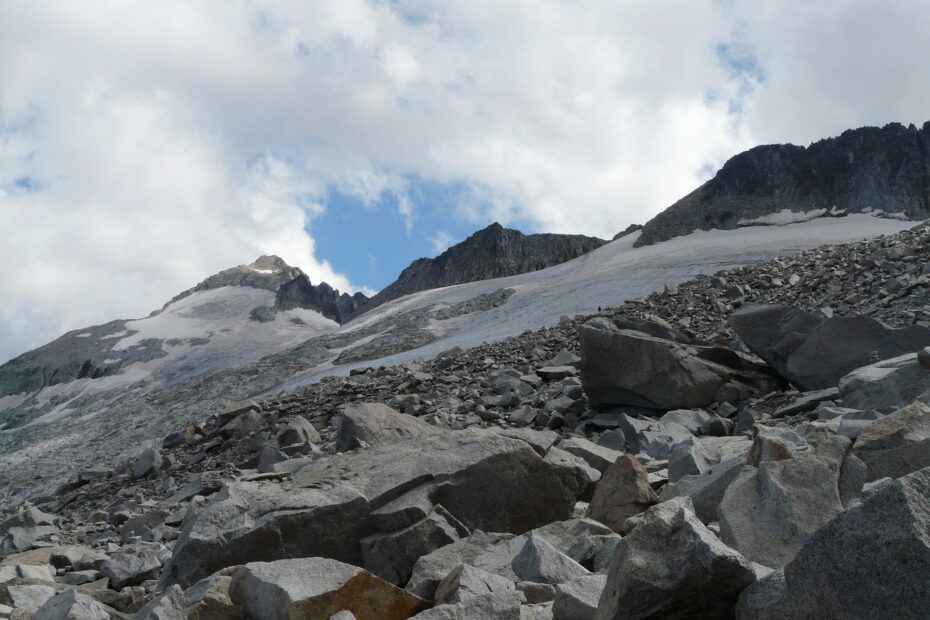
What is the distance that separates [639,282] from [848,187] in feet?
93.4

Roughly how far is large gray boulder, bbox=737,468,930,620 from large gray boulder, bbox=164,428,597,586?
3.20 metres

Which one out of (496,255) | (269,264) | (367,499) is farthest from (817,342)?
(269,264)

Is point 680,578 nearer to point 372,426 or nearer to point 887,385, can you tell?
point 887,385

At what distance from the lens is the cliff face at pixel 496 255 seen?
77312 millimetres

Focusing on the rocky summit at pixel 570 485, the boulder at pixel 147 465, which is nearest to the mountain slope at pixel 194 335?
the rocky summit at pixel 570 485

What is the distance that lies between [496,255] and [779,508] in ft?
247

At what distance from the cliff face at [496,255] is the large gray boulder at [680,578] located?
7291cm

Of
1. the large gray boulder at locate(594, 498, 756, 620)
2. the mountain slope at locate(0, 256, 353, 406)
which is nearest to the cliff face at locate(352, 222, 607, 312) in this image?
the mountain slope at locate(0, 256, 353, 406)

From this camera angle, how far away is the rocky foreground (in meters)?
2.69

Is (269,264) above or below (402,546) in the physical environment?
above

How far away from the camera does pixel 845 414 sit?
21.1 ft

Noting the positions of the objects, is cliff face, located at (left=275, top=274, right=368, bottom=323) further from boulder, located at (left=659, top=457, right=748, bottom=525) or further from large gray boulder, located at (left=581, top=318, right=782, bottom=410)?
boulder, located at (left=659, top=457, right=748, bottom=525)

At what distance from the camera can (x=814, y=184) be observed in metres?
53.0

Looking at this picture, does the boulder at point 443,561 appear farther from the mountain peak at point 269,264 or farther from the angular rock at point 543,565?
the mountain peak at point 269,264
